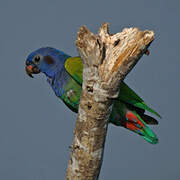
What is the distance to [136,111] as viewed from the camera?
306 centimetres

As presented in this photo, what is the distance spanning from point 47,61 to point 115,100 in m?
0.81

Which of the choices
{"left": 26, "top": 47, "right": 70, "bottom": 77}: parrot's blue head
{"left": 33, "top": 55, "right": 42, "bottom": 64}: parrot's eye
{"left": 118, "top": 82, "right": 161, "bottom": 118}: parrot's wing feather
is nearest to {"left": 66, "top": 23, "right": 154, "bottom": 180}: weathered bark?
{"left": 118, "top": 82, "right": 161, "bottom": 118}: parrot's wing feather

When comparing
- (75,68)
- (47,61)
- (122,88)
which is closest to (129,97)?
(122,88)

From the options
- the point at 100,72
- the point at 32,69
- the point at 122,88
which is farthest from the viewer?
the point at 32,69

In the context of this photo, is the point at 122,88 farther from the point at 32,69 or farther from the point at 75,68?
the point at 32,69

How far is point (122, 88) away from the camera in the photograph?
9.53ft

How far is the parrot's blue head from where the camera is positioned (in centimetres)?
332

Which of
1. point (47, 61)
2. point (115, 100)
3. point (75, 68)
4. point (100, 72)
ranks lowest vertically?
point (100, 72)

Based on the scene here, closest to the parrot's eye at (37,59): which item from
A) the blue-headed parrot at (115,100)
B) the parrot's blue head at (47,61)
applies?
the parrot's blue head at (47,61)

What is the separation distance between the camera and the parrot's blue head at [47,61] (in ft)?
10.9

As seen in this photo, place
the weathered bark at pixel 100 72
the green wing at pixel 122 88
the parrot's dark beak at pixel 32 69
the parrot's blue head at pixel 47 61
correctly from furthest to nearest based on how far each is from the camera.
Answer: the parrot's dark beak at pixel 32 69 < the parrot's blue head at pixel 47 61 < the green wing at pixel 122 88 < the weathered bark at pixel 100 72

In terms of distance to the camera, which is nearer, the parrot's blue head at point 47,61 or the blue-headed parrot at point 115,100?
the blue-headed parrot at point 115,100

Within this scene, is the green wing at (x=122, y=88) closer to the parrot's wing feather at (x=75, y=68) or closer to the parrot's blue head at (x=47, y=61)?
the parrot's wing feather at (x=75, y=68)

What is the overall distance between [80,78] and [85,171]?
3.03 feet
